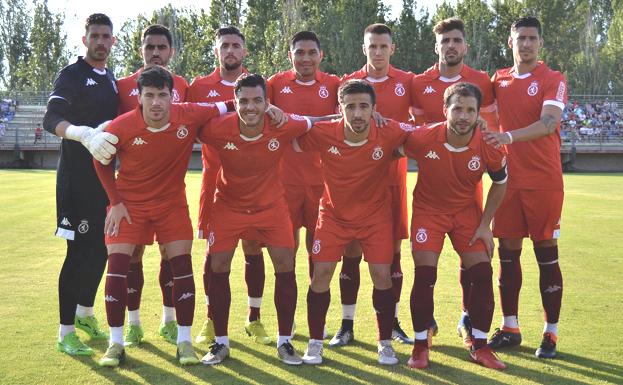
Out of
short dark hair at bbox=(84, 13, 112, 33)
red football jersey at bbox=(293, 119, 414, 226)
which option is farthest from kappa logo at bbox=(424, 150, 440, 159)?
short dark hair at bbox=(84, 13, 112, 33)

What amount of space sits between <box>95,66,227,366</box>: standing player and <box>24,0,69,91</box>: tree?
148 feet

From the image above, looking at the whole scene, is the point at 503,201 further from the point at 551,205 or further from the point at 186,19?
the point at 186,19

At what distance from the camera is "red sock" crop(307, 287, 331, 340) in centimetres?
556

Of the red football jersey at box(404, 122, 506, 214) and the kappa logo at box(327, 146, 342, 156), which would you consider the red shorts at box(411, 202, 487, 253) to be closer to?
the red football jersey at box(404, 122, 506, 214)

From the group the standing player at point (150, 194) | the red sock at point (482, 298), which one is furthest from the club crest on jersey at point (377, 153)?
the standing player at point (150, 194)

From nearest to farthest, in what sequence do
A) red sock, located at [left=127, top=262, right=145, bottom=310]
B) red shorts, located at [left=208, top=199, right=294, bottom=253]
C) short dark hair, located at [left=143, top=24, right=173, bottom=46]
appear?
red shorts, located at [left=208, top=199, right=294, bottom=253]
red sock, located at [left=127, top=262, right=145, bottom=310]
short dark hair, located at [left=143, top=24, right=173, bottom=46]

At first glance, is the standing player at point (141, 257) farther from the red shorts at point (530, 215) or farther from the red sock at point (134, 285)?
the red shorts at point (530, 215)

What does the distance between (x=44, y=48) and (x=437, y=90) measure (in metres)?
46.0

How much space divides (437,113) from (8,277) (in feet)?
18.2

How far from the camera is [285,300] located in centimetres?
562

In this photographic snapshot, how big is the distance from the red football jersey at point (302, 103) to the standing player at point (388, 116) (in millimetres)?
335

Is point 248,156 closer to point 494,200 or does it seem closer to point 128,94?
point 128,94

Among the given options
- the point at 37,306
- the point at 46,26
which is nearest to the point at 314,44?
the point at 37,306

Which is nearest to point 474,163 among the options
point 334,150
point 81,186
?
point 334,150
